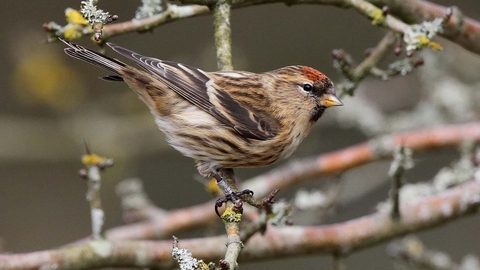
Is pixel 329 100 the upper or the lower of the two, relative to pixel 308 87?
lower

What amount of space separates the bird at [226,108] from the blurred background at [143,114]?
1.63m

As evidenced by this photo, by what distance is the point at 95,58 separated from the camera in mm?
3131

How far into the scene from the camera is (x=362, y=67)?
354cm

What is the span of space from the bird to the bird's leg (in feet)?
0.24

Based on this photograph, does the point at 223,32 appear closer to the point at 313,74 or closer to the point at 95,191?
the point at 313,74

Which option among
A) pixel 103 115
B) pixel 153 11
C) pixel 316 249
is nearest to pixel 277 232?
pixel 316 249

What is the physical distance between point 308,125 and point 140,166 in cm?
323

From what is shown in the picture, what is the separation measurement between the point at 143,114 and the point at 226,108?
98.7 inches

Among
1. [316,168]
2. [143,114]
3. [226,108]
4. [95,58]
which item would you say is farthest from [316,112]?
[143,114]

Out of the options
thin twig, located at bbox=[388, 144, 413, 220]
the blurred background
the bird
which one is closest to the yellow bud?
the bird

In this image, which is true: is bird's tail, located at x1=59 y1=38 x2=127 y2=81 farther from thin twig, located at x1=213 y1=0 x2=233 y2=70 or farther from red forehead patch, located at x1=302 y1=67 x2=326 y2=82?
red forehead patch, located at x1=302 y1=67 x2=326 y2=82

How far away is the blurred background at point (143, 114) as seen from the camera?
5504 millimetres

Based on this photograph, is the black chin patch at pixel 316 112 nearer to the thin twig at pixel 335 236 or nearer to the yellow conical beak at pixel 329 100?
the yellow conical beak at pixel 329 100

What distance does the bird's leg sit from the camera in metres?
2.67
